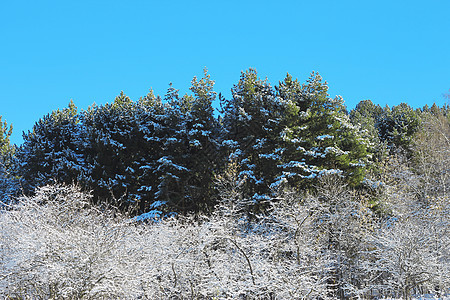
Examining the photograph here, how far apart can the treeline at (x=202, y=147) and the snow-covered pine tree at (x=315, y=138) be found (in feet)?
0.18

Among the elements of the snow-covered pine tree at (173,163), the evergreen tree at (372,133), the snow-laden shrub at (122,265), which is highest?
the evergreen tree at (372,133)

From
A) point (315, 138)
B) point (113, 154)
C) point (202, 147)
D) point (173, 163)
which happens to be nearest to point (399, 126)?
point (315, 138)

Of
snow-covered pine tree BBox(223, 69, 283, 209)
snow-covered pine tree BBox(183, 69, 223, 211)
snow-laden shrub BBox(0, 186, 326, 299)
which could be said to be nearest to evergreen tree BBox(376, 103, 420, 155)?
snow-covered pine tree BBox(223, 69, 283, 209)

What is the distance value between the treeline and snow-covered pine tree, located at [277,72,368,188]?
2.2 inches

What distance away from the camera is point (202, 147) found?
21922mm

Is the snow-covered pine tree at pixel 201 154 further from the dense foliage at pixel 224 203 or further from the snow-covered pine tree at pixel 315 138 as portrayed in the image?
the snow-covered pine tree at pixel 315 138

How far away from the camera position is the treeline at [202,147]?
19.5 m

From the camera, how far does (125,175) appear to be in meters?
21.7

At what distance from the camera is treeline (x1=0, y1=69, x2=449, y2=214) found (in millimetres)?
19516

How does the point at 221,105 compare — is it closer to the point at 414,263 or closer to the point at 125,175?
the point at 125,175

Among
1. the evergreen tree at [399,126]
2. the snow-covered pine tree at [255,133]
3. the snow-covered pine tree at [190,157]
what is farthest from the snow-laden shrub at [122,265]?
the evergreen tree at [399,126]

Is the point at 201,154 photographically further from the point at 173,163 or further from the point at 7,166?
the point at 7,166

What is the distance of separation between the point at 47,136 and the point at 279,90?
1566 centimetres

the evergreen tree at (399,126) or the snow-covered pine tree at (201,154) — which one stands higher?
the evergreen tree at (399,126)
